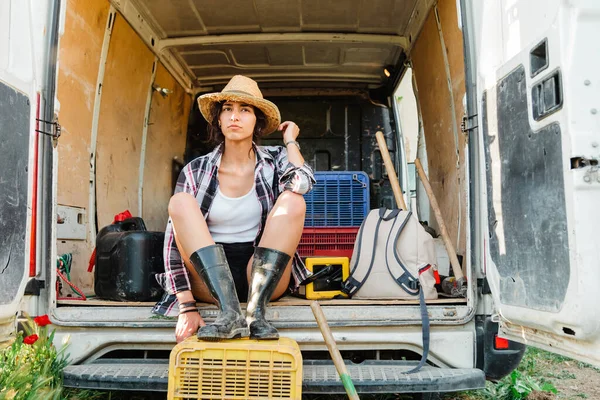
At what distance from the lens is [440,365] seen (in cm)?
223

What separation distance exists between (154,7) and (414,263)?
2.48m

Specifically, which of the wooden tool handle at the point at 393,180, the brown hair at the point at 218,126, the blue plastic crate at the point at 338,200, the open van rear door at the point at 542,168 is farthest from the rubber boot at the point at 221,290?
the blue plastic crate at the point at 338,200

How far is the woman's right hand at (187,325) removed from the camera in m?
2.14

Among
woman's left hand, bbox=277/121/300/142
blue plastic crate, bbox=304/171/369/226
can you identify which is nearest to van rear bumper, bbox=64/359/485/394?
woman's left hand, bbox=277/121/300/142

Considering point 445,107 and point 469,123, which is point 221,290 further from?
point 445,107

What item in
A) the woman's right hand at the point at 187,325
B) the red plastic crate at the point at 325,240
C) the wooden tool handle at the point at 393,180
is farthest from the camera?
the red plastic crate at the point at 325,240

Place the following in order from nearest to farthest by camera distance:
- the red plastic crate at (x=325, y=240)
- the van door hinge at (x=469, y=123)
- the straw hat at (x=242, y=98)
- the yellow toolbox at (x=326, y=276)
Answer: the van door hinge at (x=469, y=123) → the straw hat at (x=242, y=98) → the yellow toolbox at (x=326, y=276) → the red plastic crate at (x=325, y=240)

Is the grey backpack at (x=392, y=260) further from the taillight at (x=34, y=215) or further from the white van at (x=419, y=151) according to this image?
the taillight at (x=34, y=215)

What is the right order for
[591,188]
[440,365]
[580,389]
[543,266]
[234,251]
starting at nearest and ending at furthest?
[591,188] → [543,266] → [440,365] → [234,251] → [580,389]

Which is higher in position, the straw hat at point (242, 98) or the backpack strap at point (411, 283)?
the straw hat at point (242, 98)

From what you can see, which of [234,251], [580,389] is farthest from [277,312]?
[580,389]

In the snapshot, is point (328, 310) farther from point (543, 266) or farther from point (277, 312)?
point (543, 266)

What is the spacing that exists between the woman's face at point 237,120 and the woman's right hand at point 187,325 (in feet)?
2.76

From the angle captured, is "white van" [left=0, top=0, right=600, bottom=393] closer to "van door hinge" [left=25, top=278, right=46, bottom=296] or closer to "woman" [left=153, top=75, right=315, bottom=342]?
"van door hinge" [left=25, top=278, right=46, bottom=296]
